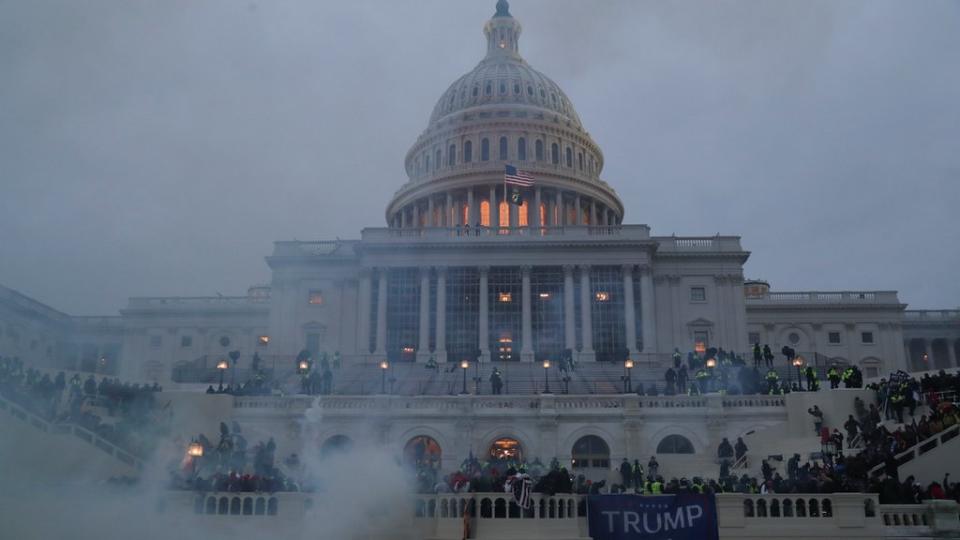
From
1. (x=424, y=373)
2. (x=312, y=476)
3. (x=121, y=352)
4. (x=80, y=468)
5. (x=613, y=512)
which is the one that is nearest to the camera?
(x=613, y=512)

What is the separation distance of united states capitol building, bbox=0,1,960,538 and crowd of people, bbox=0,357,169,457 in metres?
1.88

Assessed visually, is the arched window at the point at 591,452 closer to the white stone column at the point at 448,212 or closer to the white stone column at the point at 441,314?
the white stone column at the point at 441,314

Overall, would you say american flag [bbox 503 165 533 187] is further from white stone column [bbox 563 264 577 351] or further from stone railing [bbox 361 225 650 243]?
white stone column [bbox 563 264 577 351]

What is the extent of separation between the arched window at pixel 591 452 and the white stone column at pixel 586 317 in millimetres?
25153

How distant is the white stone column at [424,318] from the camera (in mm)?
67125

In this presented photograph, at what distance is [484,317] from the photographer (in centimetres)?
6825

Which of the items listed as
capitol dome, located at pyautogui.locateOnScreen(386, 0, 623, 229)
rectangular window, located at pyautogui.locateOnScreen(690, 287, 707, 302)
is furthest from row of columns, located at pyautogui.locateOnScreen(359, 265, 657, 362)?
capitol dome, located at pyautogui.locateOnScreen(386, 0, 623, 229)

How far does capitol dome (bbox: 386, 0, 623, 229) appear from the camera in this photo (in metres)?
91.8

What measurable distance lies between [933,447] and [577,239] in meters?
41.3

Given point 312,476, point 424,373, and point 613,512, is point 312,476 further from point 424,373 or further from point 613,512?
point 424,373

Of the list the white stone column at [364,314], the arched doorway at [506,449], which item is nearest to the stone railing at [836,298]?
the white stone column at [364,314]

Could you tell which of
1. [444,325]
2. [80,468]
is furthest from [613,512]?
[444,325]

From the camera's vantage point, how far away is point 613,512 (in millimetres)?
23938

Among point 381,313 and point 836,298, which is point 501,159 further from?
point 836,298
